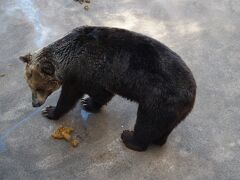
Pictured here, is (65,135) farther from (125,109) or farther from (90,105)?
(125,109)

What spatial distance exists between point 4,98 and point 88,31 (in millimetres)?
1631

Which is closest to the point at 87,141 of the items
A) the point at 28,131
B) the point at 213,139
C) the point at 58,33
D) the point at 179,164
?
the point at 28,131

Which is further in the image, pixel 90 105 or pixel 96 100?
pixel 90 105

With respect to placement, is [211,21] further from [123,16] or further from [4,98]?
[4,98]

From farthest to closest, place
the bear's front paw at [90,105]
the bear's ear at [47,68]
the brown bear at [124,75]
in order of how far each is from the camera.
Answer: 1. the bear's front paw at [90,105]
2. the bear's ear at [47,68]
3. the brown bear at [124,75]

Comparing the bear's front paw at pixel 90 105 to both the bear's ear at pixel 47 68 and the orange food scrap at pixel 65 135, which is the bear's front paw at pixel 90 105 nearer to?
the orange food scrap at pixel 65 135

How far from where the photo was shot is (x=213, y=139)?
558 centimetres

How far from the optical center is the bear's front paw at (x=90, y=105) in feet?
19.0

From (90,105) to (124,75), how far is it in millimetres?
1063

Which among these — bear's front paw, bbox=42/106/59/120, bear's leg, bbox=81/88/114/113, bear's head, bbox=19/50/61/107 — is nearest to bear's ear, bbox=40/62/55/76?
bear's head, bbox=19/50/61/107

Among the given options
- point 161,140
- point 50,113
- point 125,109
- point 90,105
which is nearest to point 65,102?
point 50,113

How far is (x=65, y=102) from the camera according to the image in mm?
5441

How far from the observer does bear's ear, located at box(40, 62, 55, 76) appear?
5164mm

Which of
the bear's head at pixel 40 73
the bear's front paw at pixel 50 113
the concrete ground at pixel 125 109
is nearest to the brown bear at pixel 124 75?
the bear's head at pixel 40 73
